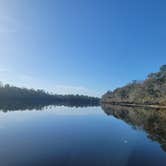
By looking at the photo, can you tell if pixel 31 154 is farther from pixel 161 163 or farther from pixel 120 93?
pixel 120 93

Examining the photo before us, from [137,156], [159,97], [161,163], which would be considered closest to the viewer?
[161,163]

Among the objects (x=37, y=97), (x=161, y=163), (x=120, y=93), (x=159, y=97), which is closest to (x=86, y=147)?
(x=161, y=163)

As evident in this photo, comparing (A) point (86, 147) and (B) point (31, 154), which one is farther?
(A) point (86, 147)

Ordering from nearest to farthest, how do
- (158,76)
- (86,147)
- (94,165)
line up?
1. (94,165)
2. (86,147)
3. (158,76)

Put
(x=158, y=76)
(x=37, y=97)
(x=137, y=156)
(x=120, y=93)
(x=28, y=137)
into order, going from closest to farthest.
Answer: (x=137, y=156) → (x=28, y=137) → (x=158, y=76) → (x=120, y=93) → (x=37, y=97)

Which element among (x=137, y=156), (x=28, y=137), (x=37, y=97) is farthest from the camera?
(x=37, y=97)

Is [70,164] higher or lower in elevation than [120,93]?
lower

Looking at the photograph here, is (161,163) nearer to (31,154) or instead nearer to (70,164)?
(70,164)

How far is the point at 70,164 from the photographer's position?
40.3 ft

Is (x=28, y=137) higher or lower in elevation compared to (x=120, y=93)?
lower

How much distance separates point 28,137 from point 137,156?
9.60m

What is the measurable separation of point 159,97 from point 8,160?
6353 cm

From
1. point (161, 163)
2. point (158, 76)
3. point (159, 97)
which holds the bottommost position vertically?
point (161, 163)

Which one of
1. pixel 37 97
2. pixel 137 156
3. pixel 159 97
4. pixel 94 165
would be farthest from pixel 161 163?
pixel 37 97
